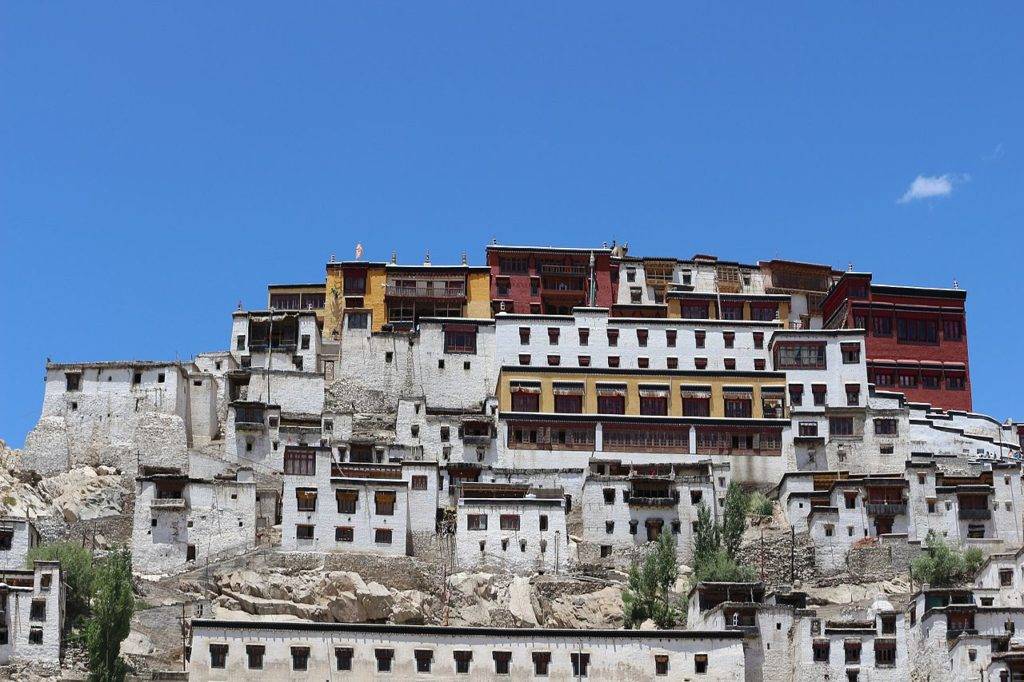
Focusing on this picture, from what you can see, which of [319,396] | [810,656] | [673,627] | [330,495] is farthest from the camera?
[319,396]

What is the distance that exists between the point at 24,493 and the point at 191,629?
1953cm

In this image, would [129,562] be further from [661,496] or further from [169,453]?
[661,496]

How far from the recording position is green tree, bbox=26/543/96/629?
68.1 meters

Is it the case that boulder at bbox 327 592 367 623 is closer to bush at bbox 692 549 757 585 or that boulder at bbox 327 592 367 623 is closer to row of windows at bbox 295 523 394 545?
row of windows at bbox 295 523 394 545

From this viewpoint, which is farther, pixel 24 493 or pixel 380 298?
pixel 380 298

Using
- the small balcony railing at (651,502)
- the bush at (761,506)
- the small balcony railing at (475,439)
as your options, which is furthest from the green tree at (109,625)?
the bush at (761,506)

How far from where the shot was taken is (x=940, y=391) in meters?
99.2

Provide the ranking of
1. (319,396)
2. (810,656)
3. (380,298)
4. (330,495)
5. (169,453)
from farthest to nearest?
(380,298) → (319,396) → (169,453) → (330,495) → (810,656)

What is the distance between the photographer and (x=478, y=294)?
336 feet

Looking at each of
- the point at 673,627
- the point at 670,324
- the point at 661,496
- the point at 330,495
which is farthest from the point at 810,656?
the point at 670,324

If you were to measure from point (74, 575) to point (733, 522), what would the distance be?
3059cm

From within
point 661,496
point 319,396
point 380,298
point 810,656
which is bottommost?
point 810,656

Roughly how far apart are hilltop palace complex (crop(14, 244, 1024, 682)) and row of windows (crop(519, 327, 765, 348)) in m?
0.13

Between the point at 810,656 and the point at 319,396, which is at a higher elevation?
the point at 319,396
